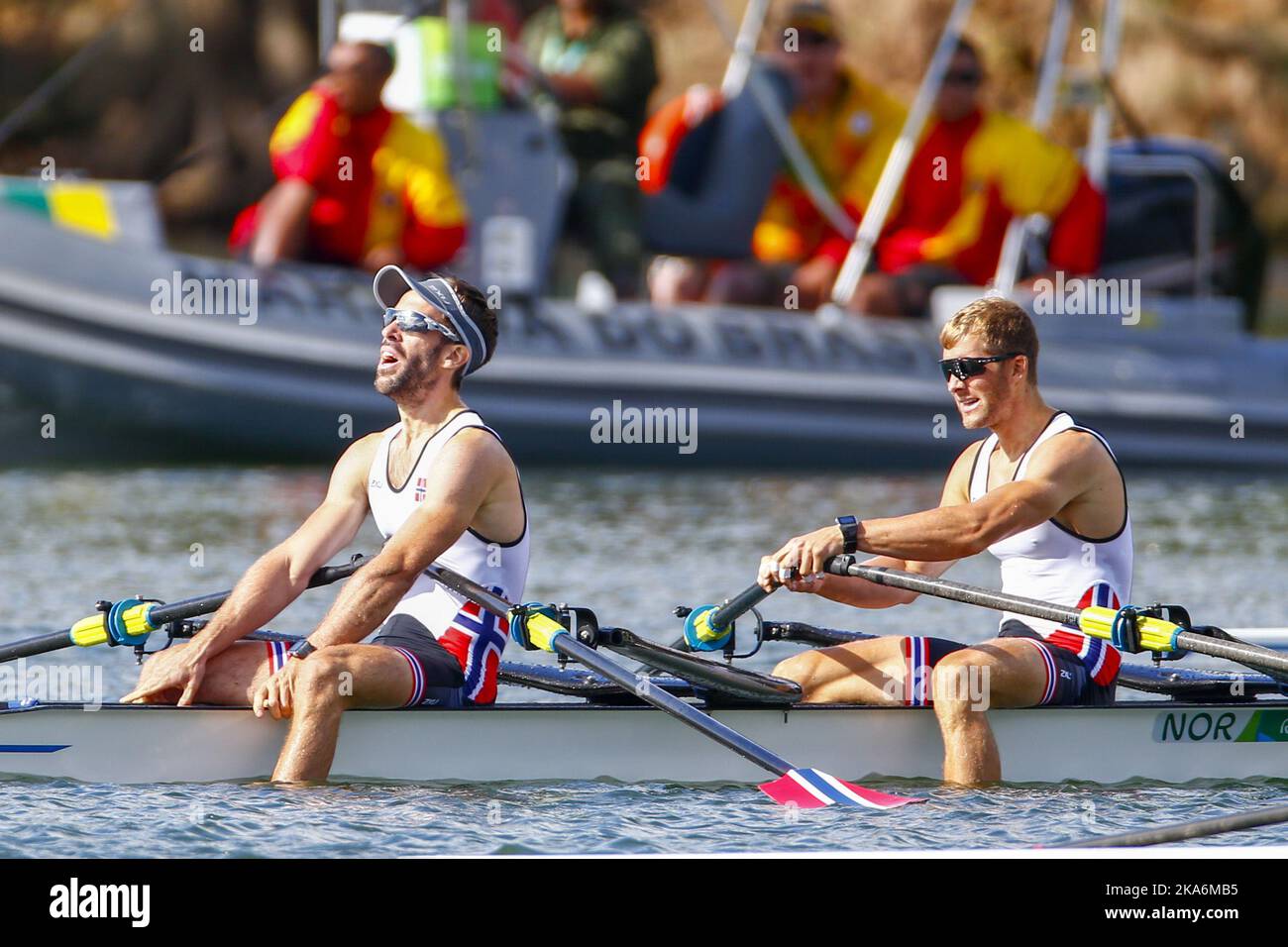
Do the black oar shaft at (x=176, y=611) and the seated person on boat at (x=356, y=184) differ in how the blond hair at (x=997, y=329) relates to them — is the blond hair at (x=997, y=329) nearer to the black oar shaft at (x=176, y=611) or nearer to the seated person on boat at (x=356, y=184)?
the black oar shaft at (x=176, y=611)

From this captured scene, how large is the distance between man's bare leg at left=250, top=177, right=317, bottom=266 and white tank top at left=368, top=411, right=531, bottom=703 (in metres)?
7.25

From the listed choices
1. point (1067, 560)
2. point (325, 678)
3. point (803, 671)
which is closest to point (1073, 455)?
point (1067, 560)

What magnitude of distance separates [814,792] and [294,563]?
168 cm

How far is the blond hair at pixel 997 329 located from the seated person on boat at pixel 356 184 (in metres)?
7.24

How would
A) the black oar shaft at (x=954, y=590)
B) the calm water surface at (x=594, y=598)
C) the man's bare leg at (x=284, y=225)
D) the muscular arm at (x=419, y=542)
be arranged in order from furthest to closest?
the man's bare leg at (x=284, y=225) → the black oar shaft at (x=954, y=590) → the muscular arm at (x=419, y=542) → the calm water surface at (x=594, y=598)

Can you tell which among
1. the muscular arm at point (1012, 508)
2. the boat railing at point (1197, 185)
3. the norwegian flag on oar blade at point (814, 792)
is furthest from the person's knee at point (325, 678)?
the boat railing at point (1197, 185)

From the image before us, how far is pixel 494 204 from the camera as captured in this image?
13680 millimetres

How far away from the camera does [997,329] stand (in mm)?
6191

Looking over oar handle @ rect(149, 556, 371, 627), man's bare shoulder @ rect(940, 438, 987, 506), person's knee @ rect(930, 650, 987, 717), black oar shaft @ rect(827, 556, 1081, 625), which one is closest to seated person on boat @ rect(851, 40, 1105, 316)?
man's bare shoulder @ rect(940, 438, 987, 506)

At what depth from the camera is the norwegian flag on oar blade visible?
6102mm

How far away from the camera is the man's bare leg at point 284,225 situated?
13.2 meters

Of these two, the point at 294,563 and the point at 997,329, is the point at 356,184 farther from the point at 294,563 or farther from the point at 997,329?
the point at 997,329

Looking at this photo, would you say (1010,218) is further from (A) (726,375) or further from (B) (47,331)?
(B) (47,331)

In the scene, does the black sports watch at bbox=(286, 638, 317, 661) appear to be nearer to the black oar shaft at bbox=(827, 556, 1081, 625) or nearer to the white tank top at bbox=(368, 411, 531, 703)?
the white tank top at bbox=(368, 411, 531, 703)
